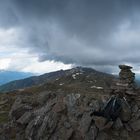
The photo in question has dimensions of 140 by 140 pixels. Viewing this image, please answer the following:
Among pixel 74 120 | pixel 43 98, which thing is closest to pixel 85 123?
pixel 74 120

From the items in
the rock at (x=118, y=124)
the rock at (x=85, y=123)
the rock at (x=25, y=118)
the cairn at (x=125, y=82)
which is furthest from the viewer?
the cairn at (x=125, y=82)

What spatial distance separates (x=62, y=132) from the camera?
5397cm

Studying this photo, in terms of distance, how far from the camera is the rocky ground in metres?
53.4

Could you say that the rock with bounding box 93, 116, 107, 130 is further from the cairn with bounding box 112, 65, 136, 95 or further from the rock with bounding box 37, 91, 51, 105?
the rock with bounding box 37, 91, 51, 105

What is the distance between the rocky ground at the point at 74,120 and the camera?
53.4 metres

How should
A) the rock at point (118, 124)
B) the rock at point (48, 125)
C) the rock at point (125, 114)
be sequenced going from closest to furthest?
the rock at point (48, 125), the rock at point (118, 124), the rock at point (125, 114)

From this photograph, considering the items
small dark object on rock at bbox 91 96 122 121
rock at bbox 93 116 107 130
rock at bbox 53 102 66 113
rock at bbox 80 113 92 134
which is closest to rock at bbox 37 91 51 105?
rock at bbox 53 102 66 113

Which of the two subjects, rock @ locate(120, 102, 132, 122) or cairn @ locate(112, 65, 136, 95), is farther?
cairn @ locate(112, 65, 136, 95)

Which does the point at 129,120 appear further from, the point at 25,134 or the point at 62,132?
the point at 25,134

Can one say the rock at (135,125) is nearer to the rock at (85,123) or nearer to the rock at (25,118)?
the rock at (85,123)

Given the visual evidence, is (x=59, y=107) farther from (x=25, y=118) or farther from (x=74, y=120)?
(x=25, y=118)

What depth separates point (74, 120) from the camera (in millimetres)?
55625

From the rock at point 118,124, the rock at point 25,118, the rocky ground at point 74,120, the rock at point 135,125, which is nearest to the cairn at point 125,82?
the rocky ground at point 74,120

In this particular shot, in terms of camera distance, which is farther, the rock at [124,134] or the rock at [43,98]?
the rock at [43,98]
